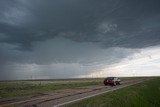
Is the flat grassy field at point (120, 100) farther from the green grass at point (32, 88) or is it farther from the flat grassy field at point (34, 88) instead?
the green grass at point (32, 88)

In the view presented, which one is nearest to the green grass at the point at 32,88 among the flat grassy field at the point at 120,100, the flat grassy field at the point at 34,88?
the flat grassy field at the point at 34,88

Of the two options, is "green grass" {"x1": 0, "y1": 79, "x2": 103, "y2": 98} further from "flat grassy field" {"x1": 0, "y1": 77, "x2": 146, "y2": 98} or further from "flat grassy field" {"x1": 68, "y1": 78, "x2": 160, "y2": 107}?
"flat grassy field" {"x1": 68, "y1": 78, "x2": 160, "y2": 107}

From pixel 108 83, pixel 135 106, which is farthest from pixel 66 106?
pixel 108 83

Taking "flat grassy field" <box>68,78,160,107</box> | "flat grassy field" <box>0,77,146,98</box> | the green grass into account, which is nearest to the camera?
"flat grassy field" <box>68,78,160,107</box>

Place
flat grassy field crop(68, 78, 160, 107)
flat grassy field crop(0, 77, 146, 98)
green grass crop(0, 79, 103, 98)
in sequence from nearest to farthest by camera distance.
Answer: flat grassy field crop(68, 78, 160, 107)
flat grassy field crop(0, 77, 146, 98)
green grass crop(0, 79, 103, 98)

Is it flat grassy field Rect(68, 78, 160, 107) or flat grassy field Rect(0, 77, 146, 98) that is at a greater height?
flat grassy field Rect(0, 77, 146, 98)

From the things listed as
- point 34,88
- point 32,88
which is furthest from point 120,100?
point 32,88

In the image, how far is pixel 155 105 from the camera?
26266 millimetres

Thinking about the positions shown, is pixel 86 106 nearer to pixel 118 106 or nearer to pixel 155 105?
pixel 118 106

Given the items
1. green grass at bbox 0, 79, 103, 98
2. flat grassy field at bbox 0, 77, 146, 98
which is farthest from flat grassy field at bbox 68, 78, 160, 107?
green grass at bbox 0, 79, 103, 98

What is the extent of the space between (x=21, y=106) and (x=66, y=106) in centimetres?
316

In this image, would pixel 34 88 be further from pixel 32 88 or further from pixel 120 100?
pixel 120 100

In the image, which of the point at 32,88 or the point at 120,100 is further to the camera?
the point at 32,88

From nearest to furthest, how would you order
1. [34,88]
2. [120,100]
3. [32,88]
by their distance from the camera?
[120,100], [34,88], [32,88]
